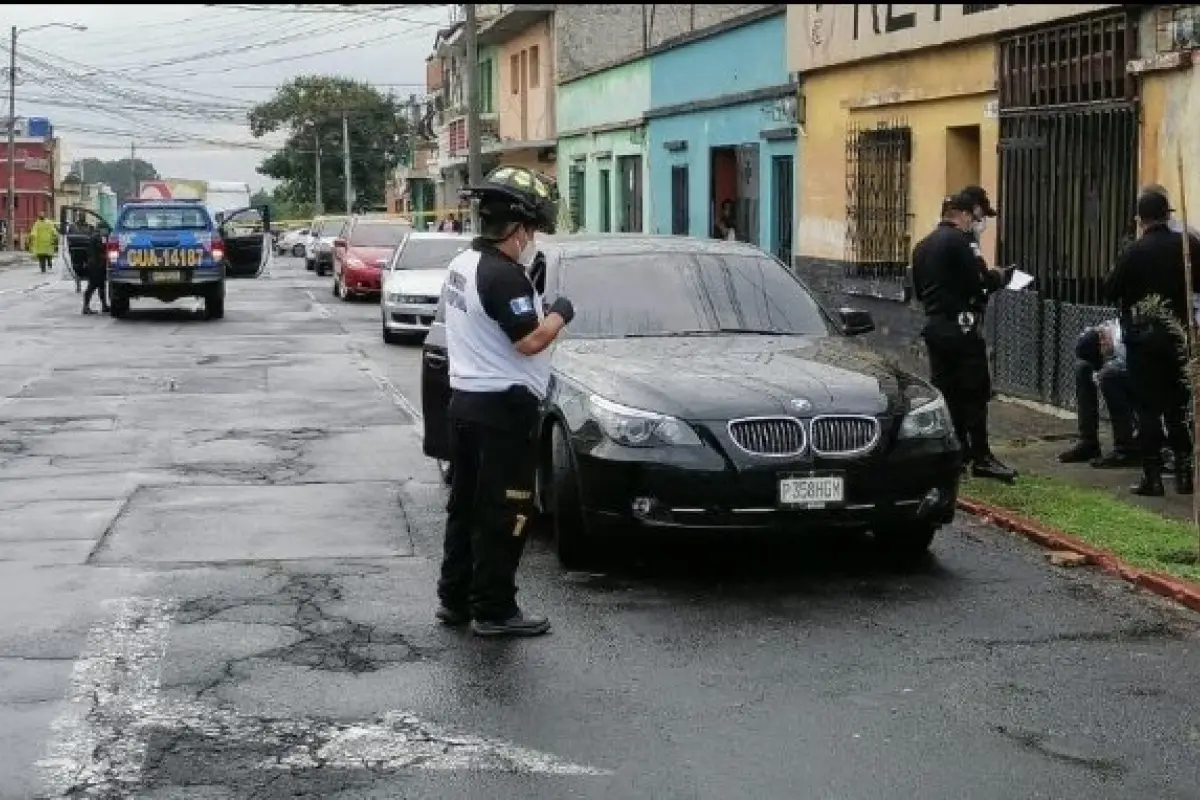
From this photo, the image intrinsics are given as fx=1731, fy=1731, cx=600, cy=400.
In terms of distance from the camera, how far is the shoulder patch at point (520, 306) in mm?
6828

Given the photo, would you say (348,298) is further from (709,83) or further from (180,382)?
(180,382)

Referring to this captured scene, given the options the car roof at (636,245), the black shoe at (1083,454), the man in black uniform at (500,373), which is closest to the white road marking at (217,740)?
the man in black uniform at (500,373)

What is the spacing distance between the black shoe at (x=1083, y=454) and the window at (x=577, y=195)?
2603 centimetres

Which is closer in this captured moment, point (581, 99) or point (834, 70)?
point (834, 70)

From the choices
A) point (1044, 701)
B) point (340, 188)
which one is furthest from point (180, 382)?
point (340, 188)

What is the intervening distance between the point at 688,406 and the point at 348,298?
27560 millimetres

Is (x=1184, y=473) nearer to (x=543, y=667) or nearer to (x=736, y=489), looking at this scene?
(x=736, y=489)

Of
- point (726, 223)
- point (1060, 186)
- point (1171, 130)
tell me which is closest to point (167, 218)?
point (726, 223)

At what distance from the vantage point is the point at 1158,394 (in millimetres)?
10102

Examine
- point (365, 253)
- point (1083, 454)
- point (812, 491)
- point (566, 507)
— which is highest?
point (365, 253)

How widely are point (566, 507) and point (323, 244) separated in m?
42.8

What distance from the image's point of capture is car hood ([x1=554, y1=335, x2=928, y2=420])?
25.7ft

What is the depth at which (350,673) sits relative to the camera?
6469mm

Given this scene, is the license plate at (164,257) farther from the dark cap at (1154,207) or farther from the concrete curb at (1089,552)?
the dark cap at (1154,207)
